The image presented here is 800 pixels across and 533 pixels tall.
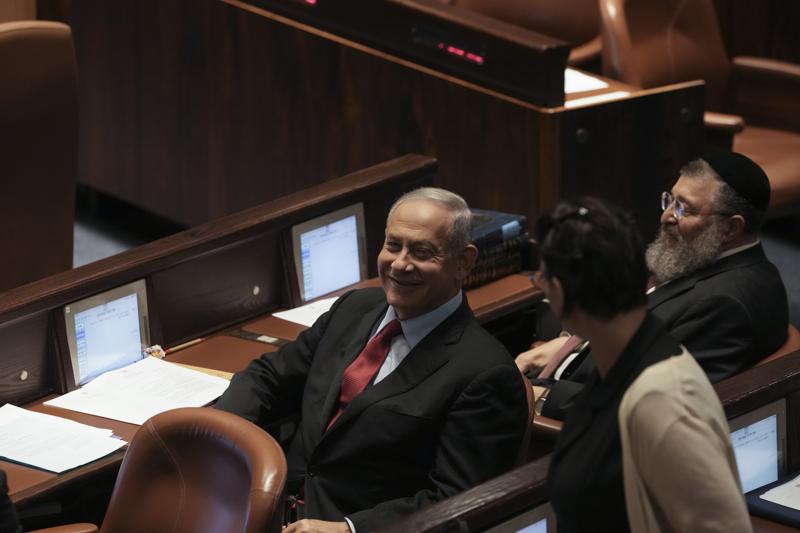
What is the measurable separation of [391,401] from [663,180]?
88.0 inches

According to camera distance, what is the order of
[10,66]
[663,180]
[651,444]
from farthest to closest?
[663,180] → [10,66] → [651,444]

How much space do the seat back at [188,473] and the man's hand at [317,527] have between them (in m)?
0.25

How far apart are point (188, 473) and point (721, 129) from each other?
3144 millimetres

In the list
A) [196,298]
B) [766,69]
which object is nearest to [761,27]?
[766,69]

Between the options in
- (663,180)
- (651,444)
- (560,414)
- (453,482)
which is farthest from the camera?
(663,180)

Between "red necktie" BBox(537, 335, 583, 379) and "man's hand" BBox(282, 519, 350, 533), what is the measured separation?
3.18 feet

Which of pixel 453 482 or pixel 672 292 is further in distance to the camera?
pixel 672 292

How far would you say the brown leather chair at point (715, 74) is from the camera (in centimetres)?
510

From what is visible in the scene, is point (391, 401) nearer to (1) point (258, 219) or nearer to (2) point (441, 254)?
(2) point (441, 254)

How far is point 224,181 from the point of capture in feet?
18.7

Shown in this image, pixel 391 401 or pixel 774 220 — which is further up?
pixel 391 401

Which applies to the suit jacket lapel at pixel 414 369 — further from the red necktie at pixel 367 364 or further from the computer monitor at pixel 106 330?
the computer monitor at pixel 106 330

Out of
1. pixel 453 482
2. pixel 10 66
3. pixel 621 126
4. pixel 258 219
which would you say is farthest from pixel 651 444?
pixel 10 66

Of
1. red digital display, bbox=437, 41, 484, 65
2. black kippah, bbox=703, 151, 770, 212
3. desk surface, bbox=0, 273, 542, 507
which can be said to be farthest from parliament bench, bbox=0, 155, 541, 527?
black kippah, bbox=703, 151, 770, 212
